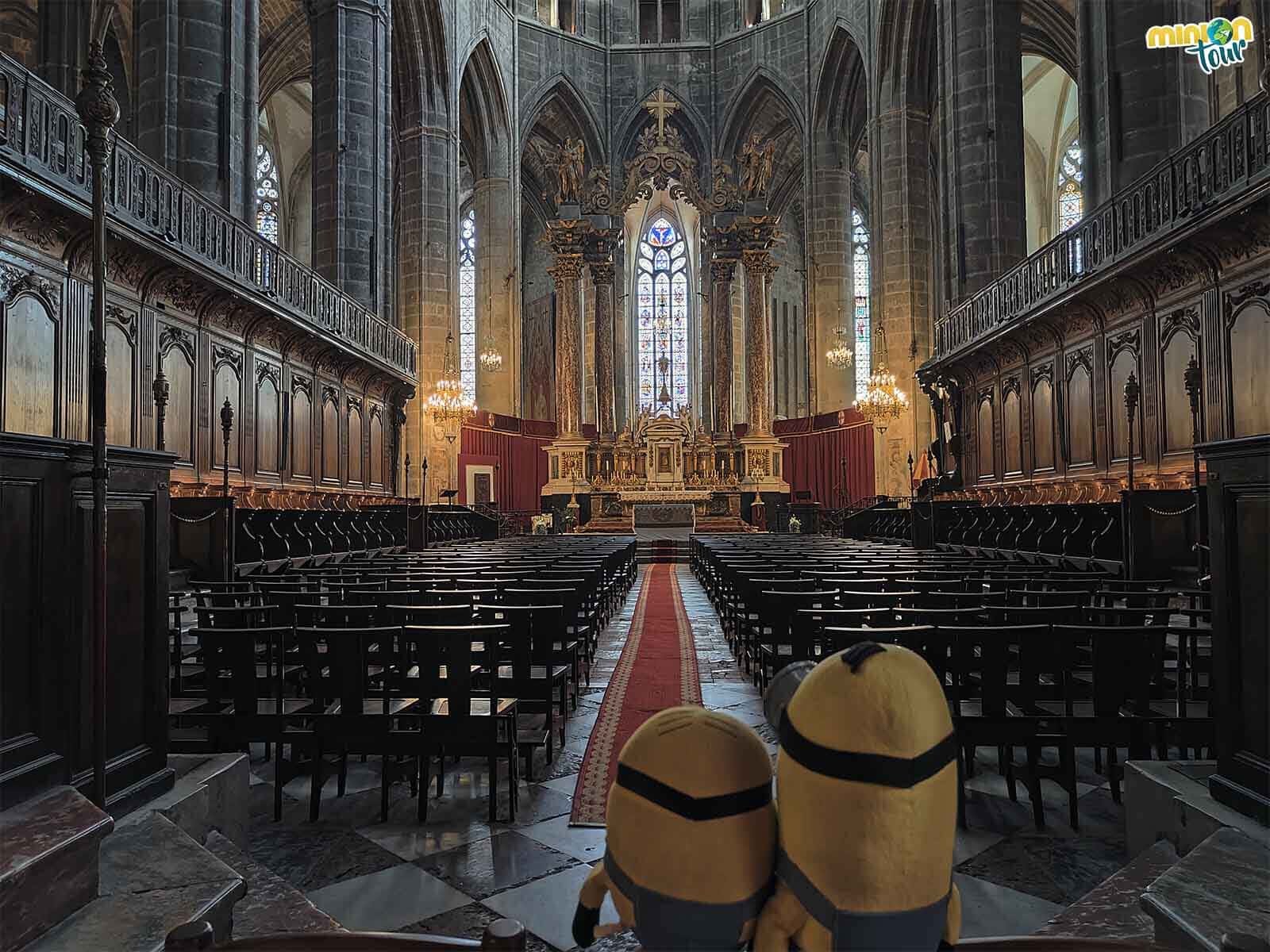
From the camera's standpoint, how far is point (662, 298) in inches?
1405

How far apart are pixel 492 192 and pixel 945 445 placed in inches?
689

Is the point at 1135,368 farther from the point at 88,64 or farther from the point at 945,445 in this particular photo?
the point at 88,64

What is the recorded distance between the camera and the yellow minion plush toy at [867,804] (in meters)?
0.94

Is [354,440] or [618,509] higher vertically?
[354,440]

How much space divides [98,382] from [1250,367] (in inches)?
407

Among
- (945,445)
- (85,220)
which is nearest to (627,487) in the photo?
(945,445)

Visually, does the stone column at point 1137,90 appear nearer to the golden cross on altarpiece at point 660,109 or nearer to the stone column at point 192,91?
the stone column at point 192,91

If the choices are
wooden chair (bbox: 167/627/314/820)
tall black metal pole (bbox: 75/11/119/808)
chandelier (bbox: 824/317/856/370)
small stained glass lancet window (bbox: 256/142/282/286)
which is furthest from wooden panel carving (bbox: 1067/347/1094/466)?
small stained glass lancet window (bbox: 256/142/282/286)

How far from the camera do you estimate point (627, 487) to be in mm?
24141

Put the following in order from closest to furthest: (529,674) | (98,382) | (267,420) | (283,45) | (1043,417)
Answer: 1. (98,382)
2. (529,674)
3. (267,420)
4. (1043,417)
5. (283,45)

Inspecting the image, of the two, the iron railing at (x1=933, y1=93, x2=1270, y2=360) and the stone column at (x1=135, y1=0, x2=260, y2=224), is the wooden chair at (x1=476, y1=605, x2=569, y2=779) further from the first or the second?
the stone column at (x1=135, y1=0, x2=260, y2=224)

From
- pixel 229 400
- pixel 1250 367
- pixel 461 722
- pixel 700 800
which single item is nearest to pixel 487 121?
pixel 229 400

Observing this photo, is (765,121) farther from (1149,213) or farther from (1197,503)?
(1197,503)

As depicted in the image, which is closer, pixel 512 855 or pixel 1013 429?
pixel 512 855
